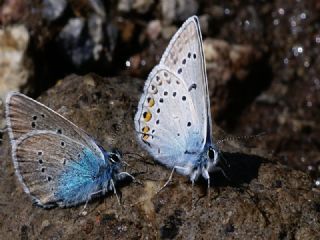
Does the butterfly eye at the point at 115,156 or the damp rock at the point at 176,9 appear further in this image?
the damp rock at the point at 176,9

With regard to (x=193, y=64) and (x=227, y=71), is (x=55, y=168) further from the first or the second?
(x=227, y=71)

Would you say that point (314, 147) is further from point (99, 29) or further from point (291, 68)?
point (99, 29)

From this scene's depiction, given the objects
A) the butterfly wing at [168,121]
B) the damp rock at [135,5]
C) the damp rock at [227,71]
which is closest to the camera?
the butterfly wing at [168,121]

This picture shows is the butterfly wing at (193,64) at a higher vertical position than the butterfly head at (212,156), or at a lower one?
higher

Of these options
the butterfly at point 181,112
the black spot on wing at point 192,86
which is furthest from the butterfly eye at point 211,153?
the black spot on wing at point 192,86

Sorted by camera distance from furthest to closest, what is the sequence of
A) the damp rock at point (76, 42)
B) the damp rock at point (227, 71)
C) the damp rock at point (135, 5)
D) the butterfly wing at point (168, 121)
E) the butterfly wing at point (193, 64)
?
the damp rock at point (135, 5) → the damp rock at point (227, 71) → the damp rock at point (76, 42) → the butterfly wing at point (168, 121) → the butterfly wing at point (193, 64)

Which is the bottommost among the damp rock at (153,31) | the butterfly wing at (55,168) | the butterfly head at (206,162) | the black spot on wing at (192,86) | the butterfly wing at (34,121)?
the damp rock at (153,31)

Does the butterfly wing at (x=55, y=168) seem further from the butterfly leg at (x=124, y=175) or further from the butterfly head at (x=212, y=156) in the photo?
the butterfly head at (x=212, y=156)

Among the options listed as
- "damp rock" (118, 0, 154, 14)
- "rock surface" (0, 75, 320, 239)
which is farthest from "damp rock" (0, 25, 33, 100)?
"damp rock" (118, 0, 154, 14)
